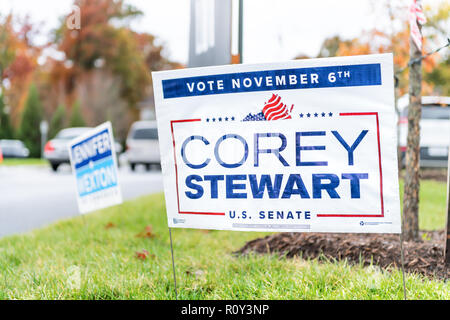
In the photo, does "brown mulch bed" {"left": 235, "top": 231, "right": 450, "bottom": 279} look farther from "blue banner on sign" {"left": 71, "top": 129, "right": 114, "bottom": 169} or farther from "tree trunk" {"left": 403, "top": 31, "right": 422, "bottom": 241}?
"blue banner on sign" {"left": 71, "top": 129, "right": 114, "bottom": 169}

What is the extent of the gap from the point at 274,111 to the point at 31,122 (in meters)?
30.6

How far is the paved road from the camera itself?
7.76 meters

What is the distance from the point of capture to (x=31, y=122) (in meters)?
31.0

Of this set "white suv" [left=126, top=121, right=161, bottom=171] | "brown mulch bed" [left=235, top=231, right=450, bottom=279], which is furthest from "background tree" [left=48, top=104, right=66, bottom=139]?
"brown mulch bed" [left=235, top=231, right=450, bottom=279]

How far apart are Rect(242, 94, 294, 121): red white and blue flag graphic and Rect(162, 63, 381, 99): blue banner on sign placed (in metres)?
0.08

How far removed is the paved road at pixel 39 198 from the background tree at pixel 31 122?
15.4 metres

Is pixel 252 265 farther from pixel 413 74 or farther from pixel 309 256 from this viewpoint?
pixel 413 74

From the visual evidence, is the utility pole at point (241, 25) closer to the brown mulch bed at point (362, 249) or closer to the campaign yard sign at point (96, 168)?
the campaign yard sign at point (96, 168)

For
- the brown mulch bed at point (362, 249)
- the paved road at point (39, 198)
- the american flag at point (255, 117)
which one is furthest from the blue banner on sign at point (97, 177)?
the american flag at point (255, 117)

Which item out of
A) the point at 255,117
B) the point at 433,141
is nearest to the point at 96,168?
the point at 255,117

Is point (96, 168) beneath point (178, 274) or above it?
above

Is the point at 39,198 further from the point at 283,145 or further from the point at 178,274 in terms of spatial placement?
the point at 283,145

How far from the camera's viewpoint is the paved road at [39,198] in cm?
776
